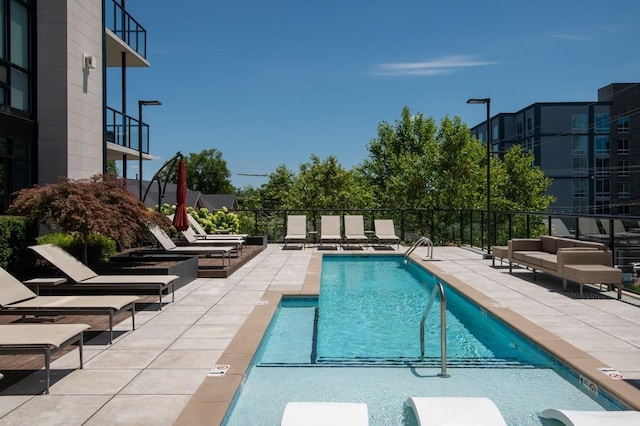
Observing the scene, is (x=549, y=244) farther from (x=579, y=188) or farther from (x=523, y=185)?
(x=579, y=188)

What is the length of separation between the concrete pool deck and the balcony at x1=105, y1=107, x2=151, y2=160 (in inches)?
287

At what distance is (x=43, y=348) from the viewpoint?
3861mm

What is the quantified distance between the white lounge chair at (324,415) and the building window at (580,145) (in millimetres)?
51722

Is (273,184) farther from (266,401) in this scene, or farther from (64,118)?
(266,401)

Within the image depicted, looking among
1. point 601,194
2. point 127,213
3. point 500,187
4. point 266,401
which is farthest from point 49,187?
point 601,194

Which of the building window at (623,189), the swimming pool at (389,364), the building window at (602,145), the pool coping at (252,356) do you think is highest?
the building window at (602,145)

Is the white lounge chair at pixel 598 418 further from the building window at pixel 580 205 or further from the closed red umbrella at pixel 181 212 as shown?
the building window at pixel 580 205

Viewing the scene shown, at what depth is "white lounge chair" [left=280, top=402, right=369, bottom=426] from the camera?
3.14 meters

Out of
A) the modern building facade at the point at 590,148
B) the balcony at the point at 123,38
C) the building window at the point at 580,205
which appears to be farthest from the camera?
the building window at the point at 580,205

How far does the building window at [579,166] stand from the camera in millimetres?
49625

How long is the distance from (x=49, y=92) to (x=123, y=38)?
5347 millimetres

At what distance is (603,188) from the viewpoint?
4834 cm

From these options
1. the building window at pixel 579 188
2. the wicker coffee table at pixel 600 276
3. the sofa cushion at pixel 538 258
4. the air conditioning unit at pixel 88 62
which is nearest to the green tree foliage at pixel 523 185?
the building window at pixel 579 188

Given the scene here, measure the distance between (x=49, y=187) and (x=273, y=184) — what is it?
51.5m
